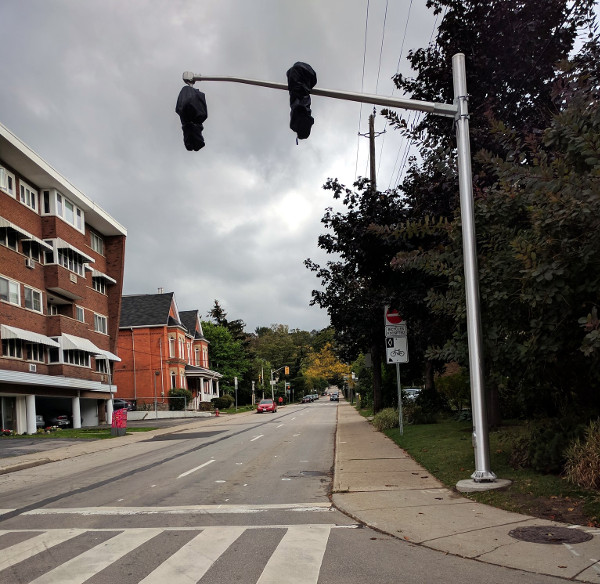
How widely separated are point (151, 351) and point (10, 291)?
27036 mm

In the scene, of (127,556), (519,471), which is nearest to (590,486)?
(519,471)

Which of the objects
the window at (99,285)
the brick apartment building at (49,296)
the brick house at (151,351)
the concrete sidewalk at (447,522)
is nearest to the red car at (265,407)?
the brick house at (151,351)

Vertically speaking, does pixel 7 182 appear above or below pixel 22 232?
above

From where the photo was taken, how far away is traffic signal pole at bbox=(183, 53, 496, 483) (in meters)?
8.88

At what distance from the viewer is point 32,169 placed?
3228 centimetres

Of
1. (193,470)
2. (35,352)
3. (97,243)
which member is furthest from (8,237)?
(193,470)

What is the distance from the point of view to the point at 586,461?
26.4 ft

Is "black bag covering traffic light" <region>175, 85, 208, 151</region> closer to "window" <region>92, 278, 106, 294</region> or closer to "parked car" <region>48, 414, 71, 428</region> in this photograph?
"parked car" <region>48, 414, 71, 428</region>

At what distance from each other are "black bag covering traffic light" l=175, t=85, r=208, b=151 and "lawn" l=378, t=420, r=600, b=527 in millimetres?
6476

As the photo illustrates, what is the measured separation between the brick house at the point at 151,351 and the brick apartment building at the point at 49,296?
11.9m

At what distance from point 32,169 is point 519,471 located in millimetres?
30355

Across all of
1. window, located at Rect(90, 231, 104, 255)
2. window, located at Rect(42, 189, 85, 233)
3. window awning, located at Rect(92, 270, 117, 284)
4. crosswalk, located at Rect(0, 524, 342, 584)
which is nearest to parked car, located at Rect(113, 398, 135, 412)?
window awning, located at Rect(92, 270, 117, 284)

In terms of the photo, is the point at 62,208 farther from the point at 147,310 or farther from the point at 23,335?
the point at 147,310

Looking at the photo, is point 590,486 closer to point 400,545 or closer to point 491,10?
point 400,545
